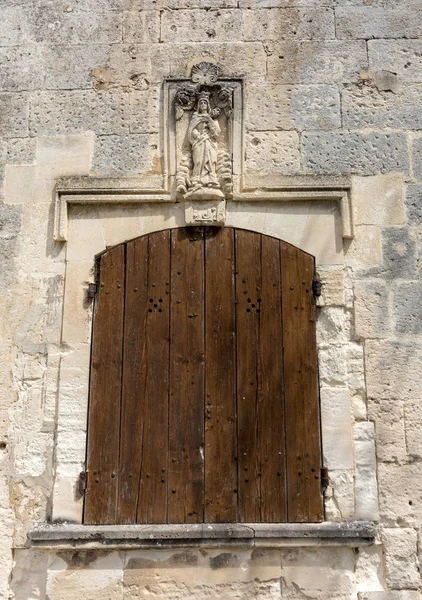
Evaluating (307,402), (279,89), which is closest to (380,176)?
(279,89)

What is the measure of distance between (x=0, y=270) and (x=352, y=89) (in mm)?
2478

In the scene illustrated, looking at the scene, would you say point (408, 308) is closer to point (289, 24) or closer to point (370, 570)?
point (370, 570)

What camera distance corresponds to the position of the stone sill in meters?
3.72

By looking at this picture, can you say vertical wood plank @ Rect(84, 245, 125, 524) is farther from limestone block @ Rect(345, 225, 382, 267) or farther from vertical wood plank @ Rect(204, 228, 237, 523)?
limestone block @ Rect(345, 225, 382, 267)

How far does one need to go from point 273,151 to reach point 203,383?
4.96 ft

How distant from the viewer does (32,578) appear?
12.5ft

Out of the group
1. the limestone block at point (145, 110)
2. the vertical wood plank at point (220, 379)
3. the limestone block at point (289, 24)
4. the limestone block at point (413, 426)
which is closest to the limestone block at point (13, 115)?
the limestone block at point (145, 110)

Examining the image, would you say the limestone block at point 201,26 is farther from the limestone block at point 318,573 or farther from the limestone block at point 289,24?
the limestone block at point 318,573

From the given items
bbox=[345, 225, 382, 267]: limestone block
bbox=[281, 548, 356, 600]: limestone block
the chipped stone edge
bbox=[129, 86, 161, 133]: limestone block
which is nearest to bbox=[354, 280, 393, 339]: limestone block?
bbox=[345, 225, 382, 267]: limestone block

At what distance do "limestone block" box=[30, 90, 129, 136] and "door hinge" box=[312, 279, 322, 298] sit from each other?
153 cm

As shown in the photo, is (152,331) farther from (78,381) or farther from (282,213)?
(282,213)

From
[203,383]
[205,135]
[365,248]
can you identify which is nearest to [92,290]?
[203,383]

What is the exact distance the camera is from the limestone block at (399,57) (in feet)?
14.9

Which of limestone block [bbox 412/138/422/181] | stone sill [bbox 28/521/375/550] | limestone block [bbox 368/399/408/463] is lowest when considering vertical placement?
stone sill [bbox 28/521/375/550]
